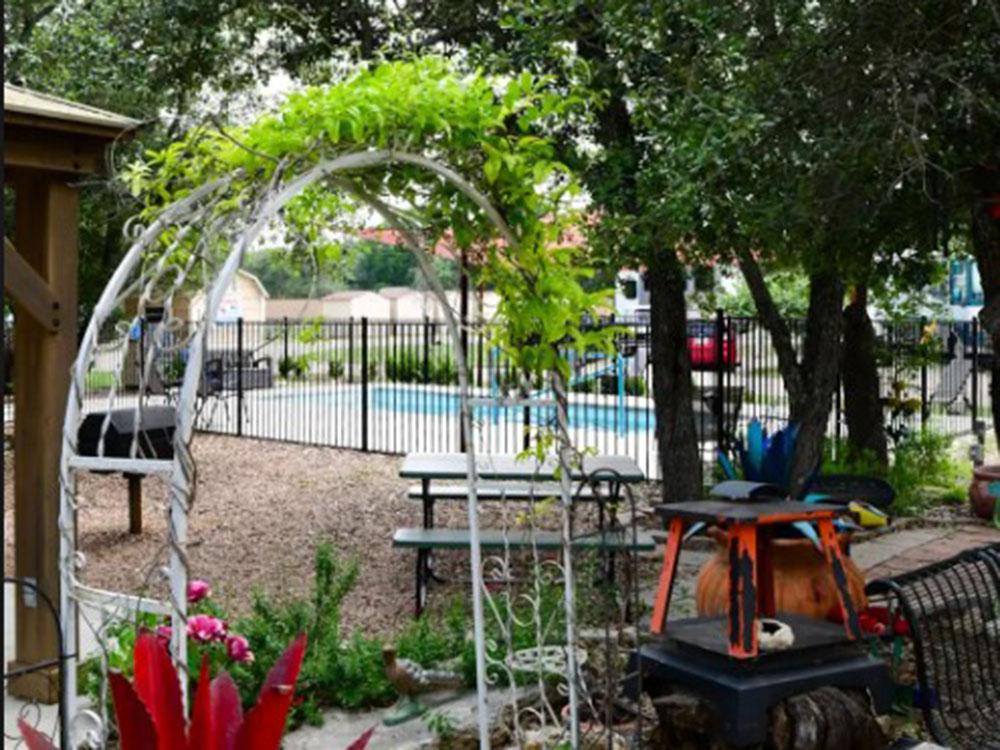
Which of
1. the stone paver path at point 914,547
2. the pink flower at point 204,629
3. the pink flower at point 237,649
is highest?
the pink flower at point 204,629

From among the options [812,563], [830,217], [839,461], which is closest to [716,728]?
[812,563]

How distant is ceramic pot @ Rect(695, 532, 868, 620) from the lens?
5211 millimetres

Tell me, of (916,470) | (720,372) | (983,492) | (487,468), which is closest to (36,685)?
(487,468)

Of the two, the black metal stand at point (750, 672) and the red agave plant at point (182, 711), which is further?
the black metal stand at point (750, 672)

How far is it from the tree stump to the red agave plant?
2.08 metres

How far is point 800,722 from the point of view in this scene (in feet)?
13.6

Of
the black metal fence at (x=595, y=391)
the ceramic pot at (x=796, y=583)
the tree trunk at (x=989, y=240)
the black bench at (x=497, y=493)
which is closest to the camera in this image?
the ceramic pot at (x=796, y=583)

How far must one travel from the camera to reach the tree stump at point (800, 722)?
13.6 feet

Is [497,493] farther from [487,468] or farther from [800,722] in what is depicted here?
[800,722]

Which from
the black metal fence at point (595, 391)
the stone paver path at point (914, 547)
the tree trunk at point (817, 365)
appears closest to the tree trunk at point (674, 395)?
the tree trunk at point (817, 365)

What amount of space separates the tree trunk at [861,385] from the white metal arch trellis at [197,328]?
803 centimetres

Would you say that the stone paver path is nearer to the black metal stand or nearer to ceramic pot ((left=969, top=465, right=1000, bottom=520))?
ceramic pot ((left=969, top=465, right=1000, bottom=520))

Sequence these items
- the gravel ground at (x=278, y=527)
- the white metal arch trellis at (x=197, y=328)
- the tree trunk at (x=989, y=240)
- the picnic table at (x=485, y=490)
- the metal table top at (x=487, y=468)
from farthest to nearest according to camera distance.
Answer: the gravel ground at (x=278, y=527)
the metal table top at (x=487, y=468)
the picnic table at (x=485, y=490)
the tree trunk at (x=989, y=240)
the white metal arch trellis at (x=197, y=328)

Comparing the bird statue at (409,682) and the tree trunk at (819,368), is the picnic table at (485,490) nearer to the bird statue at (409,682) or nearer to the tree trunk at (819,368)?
the bird statue at (409,682)
